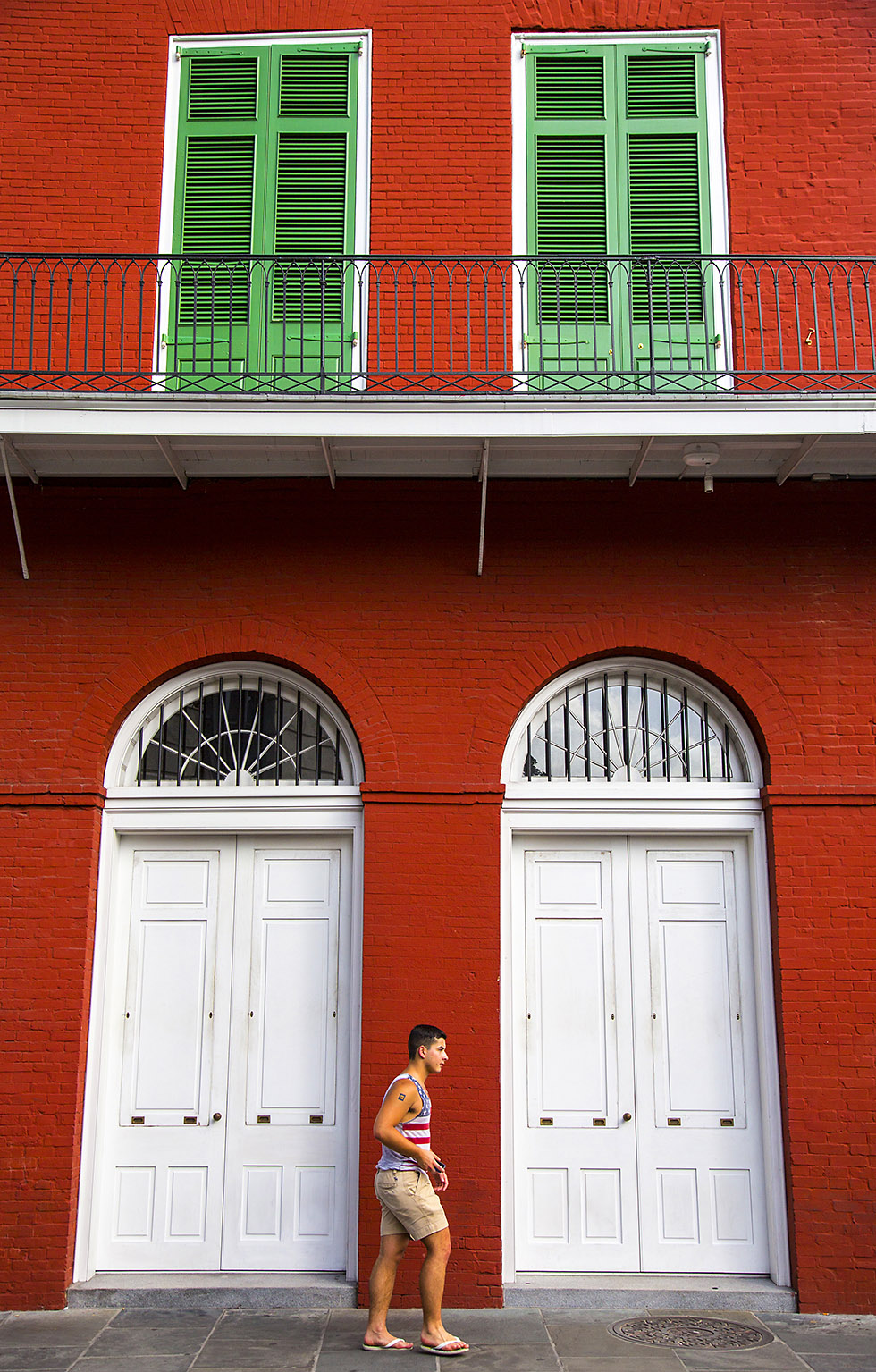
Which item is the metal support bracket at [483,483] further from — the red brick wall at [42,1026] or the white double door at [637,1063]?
the red brick wall at [42,1026]

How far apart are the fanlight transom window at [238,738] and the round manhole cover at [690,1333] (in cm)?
374

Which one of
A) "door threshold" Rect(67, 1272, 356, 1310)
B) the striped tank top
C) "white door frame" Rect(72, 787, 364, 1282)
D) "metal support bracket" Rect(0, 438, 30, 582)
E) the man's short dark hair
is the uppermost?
"metal support bracket" Rect(0, 438, 30, 582)

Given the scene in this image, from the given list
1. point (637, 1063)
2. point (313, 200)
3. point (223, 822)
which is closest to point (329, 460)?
point (313, 200)

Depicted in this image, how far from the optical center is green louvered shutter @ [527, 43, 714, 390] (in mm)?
Result: 8531

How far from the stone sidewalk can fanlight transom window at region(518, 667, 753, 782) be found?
130 inches

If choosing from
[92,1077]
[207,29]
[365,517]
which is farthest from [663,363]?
[92,1077]

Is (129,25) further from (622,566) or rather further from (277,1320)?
(277,1320)

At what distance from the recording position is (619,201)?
29.0 ft

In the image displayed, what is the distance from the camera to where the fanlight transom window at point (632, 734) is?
26.8 feet

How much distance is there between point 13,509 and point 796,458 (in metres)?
5.08

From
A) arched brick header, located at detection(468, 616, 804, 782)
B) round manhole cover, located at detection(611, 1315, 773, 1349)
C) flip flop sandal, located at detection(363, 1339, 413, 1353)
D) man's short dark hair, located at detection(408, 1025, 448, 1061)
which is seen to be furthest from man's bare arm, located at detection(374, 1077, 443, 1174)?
arched brick header, located at detection(468, 616, 804, 782)

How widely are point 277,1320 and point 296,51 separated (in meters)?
8.72

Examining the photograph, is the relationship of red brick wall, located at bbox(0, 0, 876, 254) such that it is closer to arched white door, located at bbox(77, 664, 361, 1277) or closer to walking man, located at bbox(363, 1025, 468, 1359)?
arched white door, located at bbox(77, 664, 361, 1277)

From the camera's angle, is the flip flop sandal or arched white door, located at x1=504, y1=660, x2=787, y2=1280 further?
arched white door, located at x1=504, y1=660, x2=787, y2=1280
